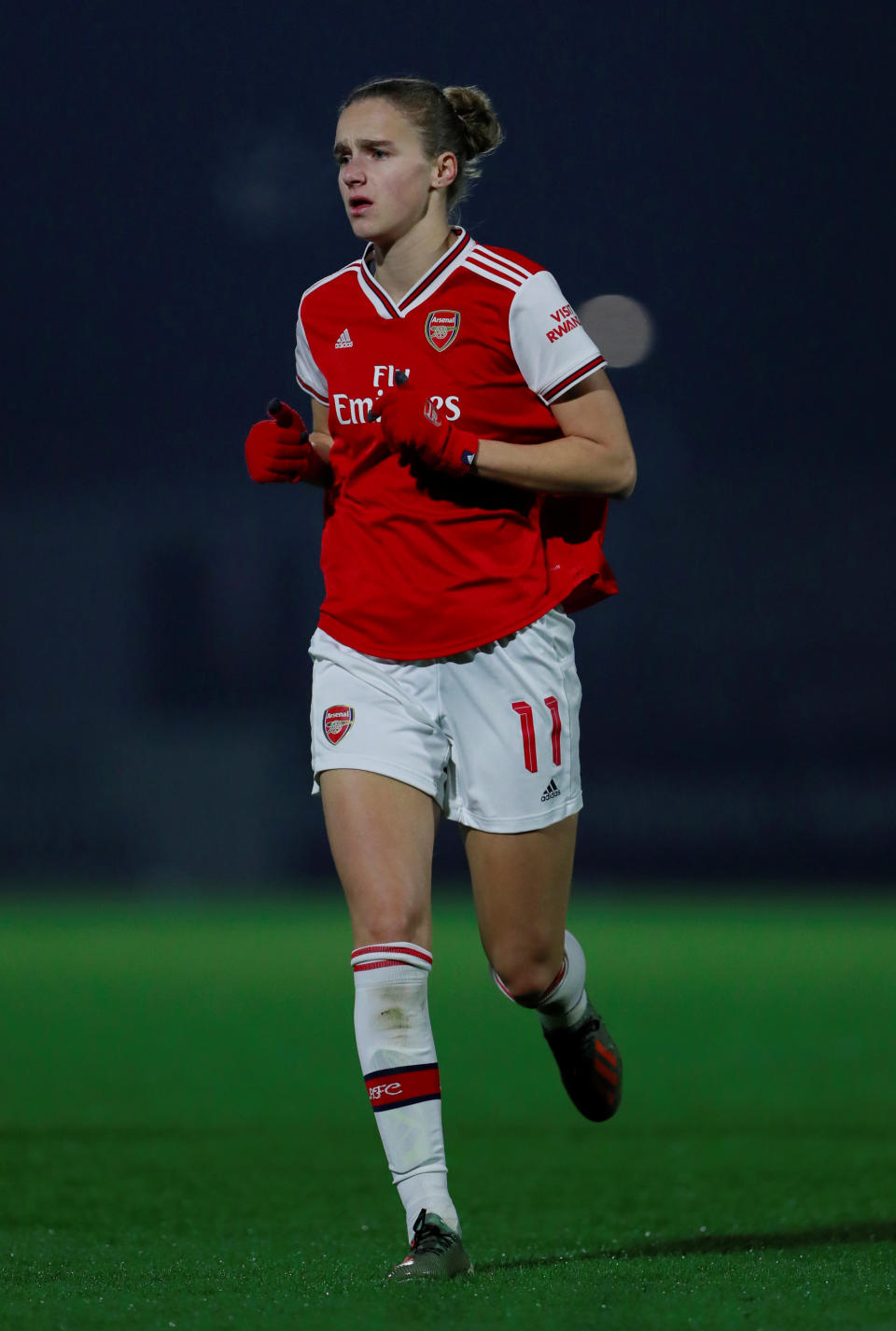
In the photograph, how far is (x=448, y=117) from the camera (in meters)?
3.28

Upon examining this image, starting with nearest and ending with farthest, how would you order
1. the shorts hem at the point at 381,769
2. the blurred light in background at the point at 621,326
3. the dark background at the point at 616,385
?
the shorts hem at the point at 381,769
the dark background at the point at 616,385
the blurred light in background at the point at 621,326

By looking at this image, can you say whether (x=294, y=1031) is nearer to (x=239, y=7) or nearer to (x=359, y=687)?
(x=359, y=687)

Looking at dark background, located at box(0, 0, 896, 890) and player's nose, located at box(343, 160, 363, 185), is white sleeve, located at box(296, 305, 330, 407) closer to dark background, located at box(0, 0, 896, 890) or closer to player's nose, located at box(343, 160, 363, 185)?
player's nose, located at box(343, 160, 363, 185)

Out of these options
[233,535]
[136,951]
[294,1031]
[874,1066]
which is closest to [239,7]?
[233,535]

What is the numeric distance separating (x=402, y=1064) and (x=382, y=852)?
1.17ft

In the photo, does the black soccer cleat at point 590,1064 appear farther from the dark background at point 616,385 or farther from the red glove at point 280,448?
the dark background at point 616,385

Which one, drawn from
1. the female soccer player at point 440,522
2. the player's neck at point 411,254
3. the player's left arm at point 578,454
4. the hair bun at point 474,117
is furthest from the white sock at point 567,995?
the hair bun at point 474,117

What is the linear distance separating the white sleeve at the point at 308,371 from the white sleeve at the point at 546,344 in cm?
43

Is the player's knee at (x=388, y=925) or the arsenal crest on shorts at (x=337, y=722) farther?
the arsenal crest on shorts at (x=337, y=722)

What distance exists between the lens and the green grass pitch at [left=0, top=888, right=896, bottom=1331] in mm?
2697

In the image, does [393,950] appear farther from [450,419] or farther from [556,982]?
[450,419]

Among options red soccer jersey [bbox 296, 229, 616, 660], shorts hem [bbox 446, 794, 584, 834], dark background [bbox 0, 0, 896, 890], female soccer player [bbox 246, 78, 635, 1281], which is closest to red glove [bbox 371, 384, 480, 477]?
female soccer player [bbox 246, 78, 635, 1281]

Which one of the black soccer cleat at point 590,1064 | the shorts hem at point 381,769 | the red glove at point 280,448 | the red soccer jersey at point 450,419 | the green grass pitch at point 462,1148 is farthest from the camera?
→ the black soccer cleat at point 590,1064

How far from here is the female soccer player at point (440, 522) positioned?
306cm
